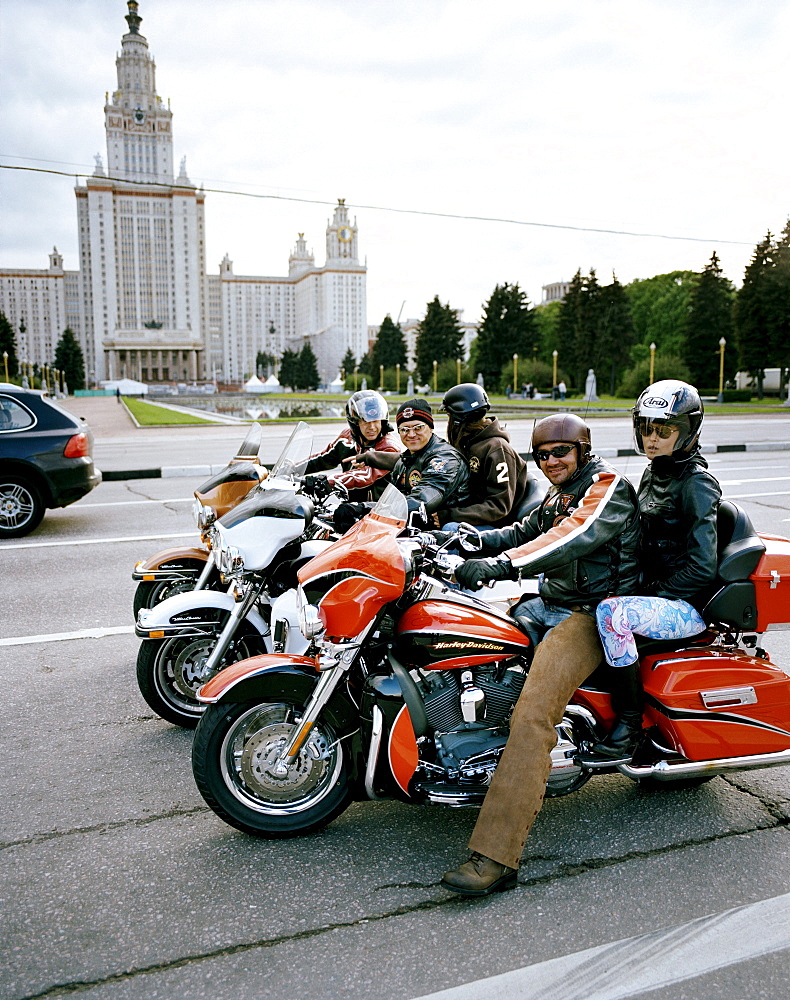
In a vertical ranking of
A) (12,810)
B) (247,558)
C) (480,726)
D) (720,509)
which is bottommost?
(12,810)

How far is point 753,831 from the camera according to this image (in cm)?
319

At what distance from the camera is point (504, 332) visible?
258 feet

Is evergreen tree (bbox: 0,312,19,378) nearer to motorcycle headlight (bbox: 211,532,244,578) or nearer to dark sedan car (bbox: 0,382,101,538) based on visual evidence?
dark sedan car (bbox: 0,382,101,538)

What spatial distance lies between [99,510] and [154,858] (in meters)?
8.44

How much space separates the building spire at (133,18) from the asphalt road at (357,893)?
19098 cm

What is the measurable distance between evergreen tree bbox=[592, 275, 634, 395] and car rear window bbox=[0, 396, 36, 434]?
59865mm

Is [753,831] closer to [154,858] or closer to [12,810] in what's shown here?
[154,858]

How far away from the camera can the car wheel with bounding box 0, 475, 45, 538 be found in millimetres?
9102

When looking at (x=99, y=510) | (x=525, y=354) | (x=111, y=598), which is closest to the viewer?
(x=111, y=598)

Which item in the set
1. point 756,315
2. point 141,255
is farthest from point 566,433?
point 141,255

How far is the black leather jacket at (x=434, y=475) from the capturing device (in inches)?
181

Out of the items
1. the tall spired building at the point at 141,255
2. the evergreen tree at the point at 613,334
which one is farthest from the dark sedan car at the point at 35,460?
the tall spired building at the point at 141,255

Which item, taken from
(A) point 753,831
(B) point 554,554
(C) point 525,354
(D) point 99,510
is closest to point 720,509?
(B) point 554,554

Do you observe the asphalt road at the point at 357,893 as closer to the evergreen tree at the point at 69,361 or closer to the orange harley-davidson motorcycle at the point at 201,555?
the orange harley-davidson motorcycle at the point at 201,555
